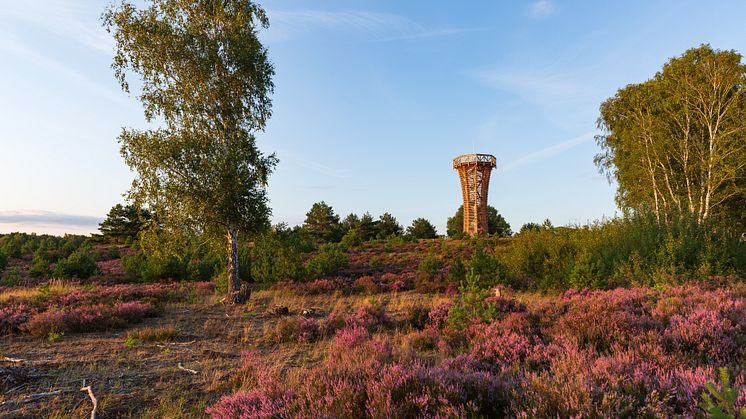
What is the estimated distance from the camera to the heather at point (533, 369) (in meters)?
3.44

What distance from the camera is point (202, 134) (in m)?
15.2

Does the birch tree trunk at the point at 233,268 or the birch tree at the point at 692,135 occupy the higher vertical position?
the birch tree at the point at 692,135

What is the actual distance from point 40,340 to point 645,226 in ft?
64.2

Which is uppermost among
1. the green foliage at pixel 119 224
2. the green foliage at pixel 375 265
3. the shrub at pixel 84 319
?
the green foliage at pixel 119 224

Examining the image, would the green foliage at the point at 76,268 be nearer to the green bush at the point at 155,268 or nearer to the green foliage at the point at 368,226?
the green bush at the point at 155,268

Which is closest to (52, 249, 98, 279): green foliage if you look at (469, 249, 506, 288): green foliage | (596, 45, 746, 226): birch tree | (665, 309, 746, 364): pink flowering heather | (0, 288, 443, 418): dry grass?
(0, 288, 443, 418): dry grass

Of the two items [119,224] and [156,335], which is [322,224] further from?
[156,335]

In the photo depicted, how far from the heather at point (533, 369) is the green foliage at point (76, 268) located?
61.1ft

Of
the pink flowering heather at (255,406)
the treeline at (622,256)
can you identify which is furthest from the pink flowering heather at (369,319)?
the treeline at (622,256)

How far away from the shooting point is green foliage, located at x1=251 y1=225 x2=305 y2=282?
16120mm

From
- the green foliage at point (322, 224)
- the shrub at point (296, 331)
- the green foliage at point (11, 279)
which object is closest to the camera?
the shrub at point (296, 331)

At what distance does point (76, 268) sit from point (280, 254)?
13.3 meters

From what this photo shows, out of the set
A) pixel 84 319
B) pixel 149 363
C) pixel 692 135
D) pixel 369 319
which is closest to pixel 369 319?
pixel 369 319

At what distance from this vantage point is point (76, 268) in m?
21.6
